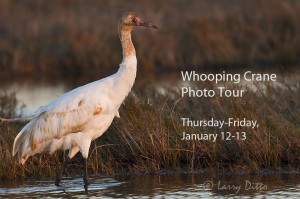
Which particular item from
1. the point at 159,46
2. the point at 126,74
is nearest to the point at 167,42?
the point at 159,46

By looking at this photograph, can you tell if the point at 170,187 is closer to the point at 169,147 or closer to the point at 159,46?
→ the point at 169,147

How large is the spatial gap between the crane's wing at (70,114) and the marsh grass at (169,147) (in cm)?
52

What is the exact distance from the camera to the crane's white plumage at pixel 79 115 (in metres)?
11.0

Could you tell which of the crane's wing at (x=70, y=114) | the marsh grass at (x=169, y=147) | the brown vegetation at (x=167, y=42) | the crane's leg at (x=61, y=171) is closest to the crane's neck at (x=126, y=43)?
the crane's wing at (x=70, y=114)

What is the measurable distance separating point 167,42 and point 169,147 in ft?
39.9

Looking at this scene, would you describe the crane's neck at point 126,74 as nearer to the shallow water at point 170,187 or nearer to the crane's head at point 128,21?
the crane's head at point 128,21

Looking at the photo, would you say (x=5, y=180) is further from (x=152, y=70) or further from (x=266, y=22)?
(x=266, y=22)

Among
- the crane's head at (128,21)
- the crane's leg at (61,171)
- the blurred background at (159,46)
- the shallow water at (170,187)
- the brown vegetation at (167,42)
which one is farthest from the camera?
the brown vegetation at (167,42)

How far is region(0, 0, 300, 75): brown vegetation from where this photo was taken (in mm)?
23219

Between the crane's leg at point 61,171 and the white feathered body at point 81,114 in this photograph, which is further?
the crane's leg at point 61,171

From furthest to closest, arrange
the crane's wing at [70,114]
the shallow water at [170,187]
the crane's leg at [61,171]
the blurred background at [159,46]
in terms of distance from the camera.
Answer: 1. the blurred background at [159,46]
2. the crane's leg at [61,171]
3. the crane's wing at [70,114]
4. the shallow water at [170,187]

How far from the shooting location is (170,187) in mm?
10773

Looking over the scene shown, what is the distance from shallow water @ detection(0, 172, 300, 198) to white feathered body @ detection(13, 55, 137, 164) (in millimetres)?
413

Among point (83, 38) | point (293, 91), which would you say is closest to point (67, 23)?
point (83, 38)
